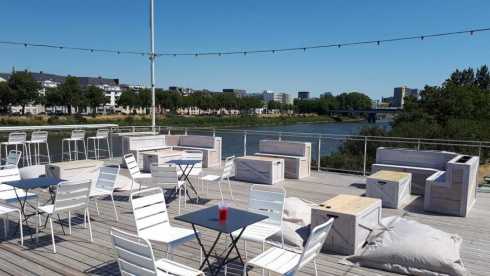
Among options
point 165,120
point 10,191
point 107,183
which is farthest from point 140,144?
point 165,120

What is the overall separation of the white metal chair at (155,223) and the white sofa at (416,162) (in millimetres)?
5056

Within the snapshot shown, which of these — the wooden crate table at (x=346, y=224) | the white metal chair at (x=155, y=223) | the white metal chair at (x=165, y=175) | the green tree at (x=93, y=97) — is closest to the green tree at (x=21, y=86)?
the green tree at (x=93, y=97)

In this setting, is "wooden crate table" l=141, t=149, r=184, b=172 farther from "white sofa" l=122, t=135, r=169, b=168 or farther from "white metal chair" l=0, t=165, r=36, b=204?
"white metal chair" l=0, t=165, r=36, b=204

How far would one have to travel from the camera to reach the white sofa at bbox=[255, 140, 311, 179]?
27.7ft

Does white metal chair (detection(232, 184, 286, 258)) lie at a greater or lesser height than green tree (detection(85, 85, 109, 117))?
lesser

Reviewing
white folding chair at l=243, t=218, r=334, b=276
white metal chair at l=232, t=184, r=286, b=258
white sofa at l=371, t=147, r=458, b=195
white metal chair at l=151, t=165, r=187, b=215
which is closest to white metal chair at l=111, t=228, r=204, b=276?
white folding chair at l=243, t=218, r=334, b=276

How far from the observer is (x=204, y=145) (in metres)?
10.1

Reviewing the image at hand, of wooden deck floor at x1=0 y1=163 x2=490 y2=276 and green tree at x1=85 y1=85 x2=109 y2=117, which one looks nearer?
wooden deck floor at x1=0 y1=163 x2=490 y2=276

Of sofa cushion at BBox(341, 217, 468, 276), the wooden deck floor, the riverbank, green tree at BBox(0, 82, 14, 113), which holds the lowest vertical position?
the riverbank

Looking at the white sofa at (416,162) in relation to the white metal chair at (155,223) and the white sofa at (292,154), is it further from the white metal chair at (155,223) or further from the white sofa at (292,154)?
the white metal chair at (155,223)

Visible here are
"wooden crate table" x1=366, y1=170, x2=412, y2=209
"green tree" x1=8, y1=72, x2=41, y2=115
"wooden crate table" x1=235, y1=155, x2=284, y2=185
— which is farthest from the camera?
"green tree" x1=8, y1=72, x2=41, y2=115

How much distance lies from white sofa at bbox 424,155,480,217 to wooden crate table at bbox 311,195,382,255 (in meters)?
2.02

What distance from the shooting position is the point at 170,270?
8.94 feet

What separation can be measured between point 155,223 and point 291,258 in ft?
4.60
